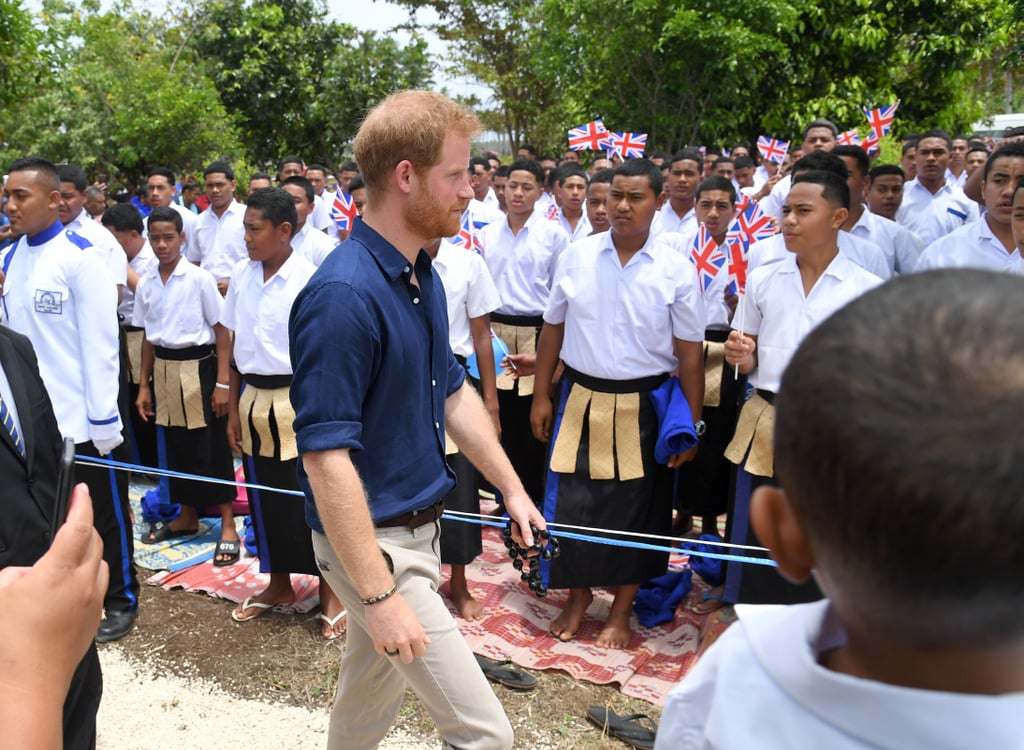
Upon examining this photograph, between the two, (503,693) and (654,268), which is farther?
(654,268)

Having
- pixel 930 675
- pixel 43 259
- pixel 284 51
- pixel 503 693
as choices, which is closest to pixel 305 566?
pixel 503 693

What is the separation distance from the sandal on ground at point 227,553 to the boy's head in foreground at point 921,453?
15.1ft

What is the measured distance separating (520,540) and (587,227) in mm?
5192

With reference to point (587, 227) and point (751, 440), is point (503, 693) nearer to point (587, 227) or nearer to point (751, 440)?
point (751, 440)

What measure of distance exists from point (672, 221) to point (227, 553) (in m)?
4.20

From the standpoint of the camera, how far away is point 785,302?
11.9 ft

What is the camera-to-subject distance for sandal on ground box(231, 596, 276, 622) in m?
4.30

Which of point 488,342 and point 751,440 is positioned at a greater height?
point 488,342

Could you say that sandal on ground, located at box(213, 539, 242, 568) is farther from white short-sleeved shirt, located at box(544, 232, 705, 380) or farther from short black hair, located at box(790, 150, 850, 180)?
short black hair, located at box(790, 150, 850, 180)

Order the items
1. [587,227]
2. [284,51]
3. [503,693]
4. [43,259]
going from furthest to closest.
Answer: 1. [284,51]
2. [587,227]
3. [43,259]
4. [503,693]

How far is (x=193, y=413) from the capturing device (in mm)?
5125

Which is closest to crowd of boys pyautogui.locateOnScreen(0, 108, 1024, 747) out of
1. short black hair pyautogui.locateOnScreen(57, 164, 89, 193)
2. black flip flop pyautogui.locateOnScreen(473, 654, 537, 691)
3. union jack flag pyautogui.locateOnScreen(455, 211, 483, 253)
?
black flip flop pyautogui.locateOnScreen(473, 654, 537, 691)

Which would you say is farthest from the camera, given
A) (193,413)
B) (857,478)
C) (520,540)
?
(193,413)

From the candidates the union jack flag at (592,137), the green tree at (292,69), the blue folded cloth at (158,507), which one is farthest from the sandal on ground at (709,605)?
the green tree at (292,69)
